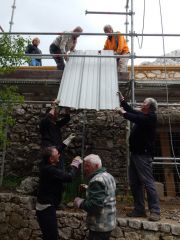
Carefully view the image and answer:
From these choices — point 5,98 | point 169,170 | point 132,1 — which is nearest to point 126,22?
point 132,1

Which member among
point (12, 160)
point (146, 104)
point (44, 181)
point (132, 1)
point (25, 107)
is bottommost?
point (44, 181)

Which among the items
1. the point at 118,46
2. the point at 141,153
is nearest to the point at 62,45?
the point at 118,46

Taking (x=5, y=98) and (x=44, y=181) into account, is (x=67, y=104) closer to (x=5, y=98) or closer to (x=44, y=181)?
(x=5, y=98)

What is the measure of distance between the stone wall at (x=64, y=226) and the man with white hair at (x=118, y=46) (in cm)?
281

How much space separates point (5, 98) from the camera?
4.26 m

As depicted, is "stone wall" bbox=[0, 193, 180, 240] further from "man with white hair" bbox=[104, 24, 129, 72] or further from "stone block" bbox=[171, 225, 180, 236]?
"man with white hair" bbox=[104, 24, 129, 72]

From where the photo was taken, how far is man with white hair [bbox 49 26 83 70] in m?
5.58

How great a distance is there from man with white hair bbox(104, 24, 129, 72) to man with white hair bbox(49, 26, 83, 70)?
0.59 metres

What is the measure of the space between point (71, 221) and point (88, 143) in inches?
86.7

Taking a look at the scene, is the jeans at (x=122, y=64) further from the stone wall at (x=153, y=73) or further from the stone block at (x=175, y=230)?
the stone block at (x=175, y=230)

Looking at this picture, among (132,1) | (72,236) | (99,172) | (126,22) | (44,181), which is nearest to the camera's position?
(99,172)

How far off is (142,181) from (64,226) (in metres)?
1.23

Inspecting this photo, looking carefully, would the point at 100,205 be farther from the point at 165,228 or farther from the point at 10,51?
the point at 10,51

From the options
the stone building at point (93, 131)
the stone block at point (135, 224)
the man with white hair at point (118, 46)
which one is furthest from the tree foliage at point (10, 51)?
the stone block at point (135, 224)
